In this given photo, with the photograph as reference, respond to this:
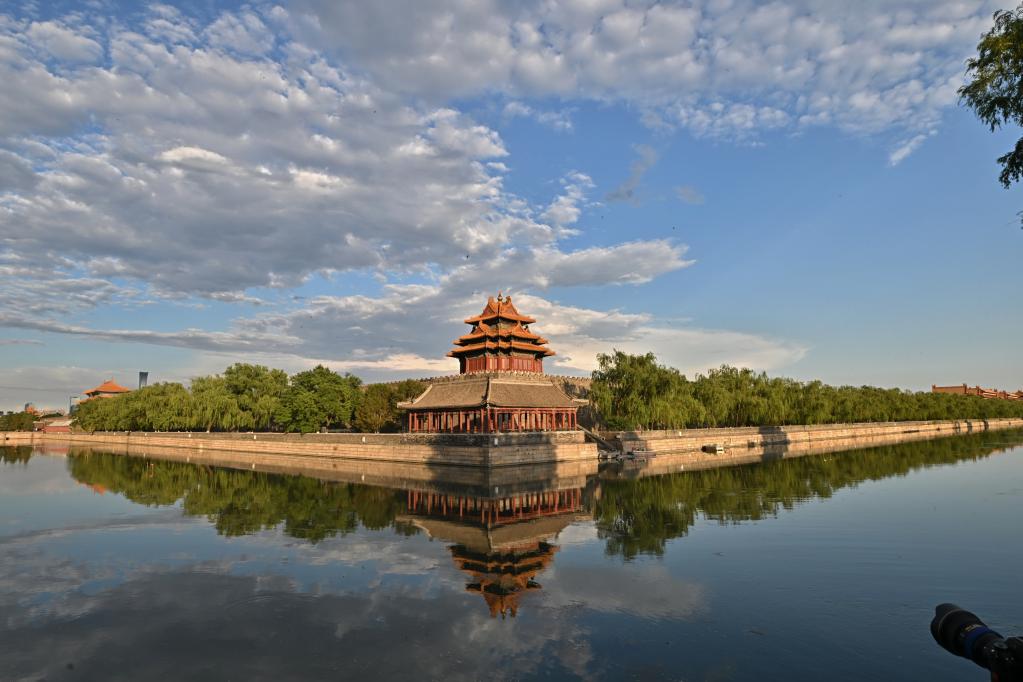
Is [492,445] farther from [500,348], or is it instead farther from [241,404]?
[241,404]

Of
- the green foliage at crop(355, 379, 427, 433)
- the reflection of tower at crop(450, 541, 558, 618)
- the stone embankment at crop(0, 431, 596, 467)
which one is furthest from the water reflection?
the green foliage at crop(355, 379, 427, 433)

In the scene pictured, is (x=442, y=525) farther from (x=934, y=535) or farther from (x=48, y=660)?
(x=934, y=535)

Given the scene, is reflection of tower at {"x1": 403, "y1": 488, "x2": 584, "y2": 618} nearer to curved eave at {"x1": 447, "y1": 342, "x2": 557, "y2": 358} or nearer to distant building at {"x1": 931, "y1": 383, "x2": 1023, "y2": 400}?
curved eave at {"x1": 447, "y1": 342, "x2": 557, "y2": 358}

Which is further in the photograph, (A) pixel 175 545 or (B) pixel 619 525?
(B) pixel 619 525

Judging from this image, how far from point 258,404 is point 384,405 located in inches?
703

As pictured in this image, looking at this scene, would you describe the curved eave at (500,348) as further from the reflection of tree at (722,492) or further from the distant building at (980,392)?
the distant building at (980,392)

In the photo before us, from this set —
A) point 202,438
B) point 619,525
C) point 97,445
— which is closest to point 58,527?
point 619,525

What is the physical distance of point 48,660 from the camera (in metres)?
11.5

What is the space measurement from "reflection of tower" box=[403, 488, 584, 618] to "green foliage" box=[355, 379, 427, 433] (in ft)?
88.9

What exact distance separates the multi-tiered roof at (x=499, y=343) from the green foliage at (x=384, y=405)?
5.57m

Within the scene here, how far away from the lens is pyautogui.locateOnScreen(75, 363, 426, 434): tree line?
59.0 metres

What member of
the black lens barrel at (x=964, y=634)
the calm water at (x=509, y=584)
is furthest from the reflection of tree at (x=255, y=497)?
the black lens barrel at (x=964, y=634)

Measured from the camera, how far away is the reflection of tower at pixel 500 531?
53.1ft

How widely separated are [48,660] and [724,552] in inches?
700
